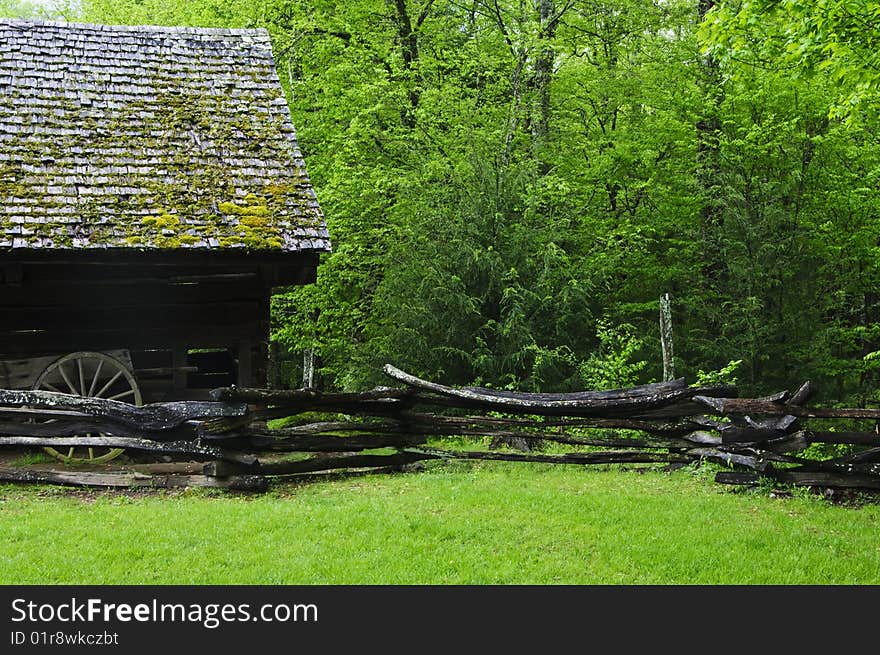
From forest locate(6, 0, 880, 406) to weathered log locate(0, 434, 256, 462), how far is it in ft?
15.4

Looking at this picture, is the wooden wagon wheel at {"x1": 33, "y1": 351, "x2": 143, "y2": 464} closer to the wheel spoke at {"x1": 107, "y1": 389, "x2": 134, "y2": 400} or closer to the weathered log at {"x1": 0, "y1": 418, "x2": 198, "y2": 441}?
the wheel spoke at {"x1": 107, "y1": 389, "x2": 134, "y2": 400}

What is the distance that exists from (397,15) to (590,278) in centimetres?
940

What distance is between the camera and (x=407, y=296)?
1370 cm

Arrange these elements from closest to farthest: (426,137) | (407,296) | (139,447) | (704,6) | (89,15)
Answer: (139,447), (407,296), (426,137), (704,6), (89,15)

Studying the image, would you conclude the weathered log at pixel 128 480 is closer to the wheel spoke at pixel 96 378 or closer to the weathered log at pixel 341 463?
the weathered log at pixel 341 463

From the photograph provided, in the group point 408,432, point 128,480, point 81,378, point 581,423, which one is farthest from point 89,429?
point 581,423

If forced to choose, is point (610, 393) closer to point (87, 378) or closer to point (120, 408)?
point (120, 408)

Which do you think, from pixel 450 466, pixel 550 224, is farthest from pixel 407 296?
pixel 450 466

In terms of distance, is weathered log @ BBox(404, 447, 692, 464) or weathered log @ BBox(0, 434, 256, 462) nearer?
weathered log @ BBox(0, 434, 256, 462)

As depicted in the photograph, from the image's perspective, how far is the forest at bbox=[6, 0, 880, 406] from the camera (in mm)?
13070

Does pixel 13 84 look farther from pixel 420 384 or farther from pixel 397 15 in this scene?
pixel 397 15

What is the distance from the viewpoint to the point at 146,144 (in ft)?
35.0

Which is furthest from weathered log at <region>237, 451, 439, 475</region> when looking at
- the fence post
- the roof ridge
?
the roof ridge

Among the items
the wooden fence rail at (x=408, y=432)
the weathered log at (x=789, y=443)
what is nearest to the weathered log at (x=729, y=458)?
the wooden fence rail at (x=408, y=432)
